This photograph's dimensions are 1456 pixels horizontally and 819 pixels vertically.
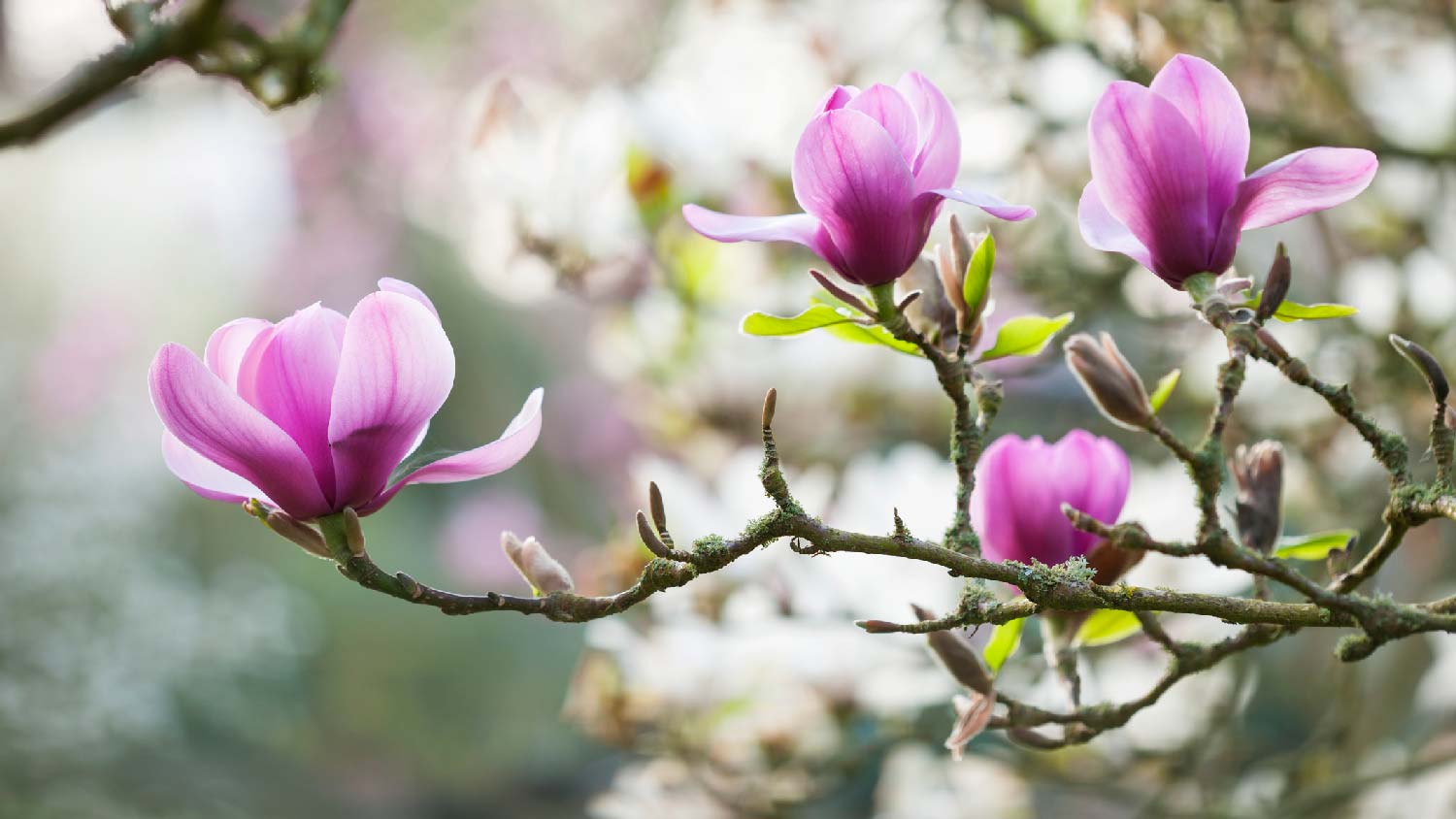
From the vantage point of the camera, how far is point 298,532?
1.14 feet

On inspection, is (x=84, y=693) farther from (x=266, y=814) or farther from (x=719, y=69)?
(x=719, y=69)

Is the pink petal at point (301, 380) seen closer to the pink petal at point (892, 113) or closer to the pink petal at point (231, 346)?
the pink petal at point (231, 346)

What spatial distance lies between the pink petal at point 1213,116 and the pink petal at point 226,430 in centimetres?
27

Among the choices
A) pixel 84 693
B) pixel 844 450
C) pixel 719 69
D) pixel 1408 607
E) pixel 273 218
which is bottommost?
pixel 1408 607

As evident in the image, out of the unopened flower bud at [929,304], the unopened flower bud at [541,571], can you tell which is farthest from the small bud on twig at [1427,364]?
the unopened flower bud at [541,571]

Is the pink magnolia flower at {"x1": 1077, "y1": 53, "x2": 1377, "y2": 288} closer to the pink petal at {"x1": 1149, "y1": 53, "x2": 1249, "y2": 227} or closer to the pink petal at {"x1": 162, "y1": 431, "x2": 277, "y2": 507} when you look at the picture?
the pink petal at {"x1": 1149, "y1": 53, "x2": 1249, "y2": 227}

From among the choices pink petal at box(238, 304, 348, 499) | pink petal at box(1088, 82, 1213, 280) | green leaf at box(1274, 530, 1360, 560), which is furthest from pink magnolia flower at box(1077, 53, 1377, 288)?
pink petal at box(238, 304, 348, 499)

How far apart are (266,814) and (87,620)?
63 centimetres

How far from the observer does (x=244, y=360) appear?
0.35 metres

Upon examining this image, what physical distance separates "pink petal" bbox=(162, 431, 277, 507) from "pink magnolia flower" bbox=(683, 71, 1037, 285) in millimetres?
160

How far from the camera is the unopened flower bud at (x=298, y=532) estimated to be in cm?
34

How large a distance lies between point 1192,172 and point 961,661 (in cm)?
16

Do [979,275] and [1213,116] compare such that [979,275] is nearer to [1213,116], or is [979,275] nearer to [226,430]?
[1213,116]

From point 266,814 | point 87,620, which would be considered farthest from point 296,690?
point 87,620
